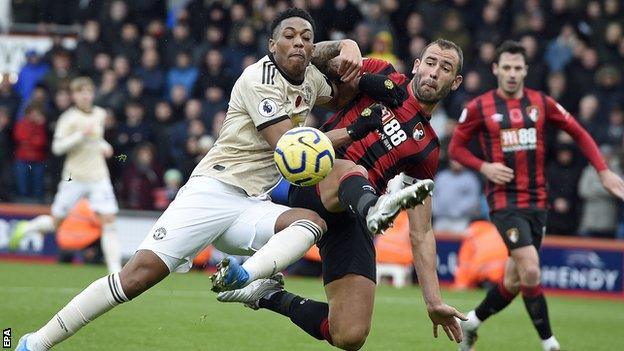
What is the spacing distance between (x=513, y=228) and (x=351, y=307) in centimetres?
287

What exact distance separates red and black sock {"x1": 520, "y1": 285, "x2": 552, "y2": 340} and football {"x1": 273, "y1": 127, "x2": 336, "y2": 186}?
3439 mm

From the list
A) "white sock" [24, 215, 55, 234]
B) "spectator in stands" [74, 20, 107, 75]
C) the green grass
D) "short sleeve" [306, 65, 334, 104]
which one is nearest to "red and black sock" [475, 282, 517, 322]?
the green grass

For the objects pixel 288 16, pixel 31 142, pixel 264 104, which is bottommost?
pixel 31 142

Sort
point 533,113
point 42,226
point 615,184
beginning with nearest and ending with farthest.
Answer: point 615,184, point 533,113, point 42,226

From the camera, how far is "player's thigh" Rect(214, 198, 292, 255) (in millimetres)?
7246

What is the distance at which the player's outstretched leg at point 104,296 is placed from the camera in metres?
7.06

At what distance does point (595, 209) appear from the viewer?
1631 cm

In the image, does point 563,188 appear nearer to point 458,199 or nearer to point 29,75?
point 458,199

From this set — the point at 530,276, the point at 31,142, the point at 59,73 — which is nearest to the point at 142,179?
the point at 31,142

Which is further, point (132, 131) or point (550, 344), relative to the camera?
point (132, 131)

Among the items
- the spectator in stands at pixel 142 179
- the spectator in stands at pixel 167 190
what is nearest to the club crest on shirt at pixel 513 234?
the spectator in stands at pixel 167 190

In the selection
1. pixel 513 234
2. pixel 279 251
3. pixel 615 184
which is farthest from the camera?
pixel 513 234

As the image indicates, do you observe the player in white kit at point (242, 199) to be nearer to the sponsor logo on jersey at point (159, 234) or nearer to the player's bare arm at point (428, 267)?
the sponsor logo on jersey at point (159, 234)

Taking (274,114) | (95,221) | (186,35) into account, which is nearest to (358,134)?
(274,114)
